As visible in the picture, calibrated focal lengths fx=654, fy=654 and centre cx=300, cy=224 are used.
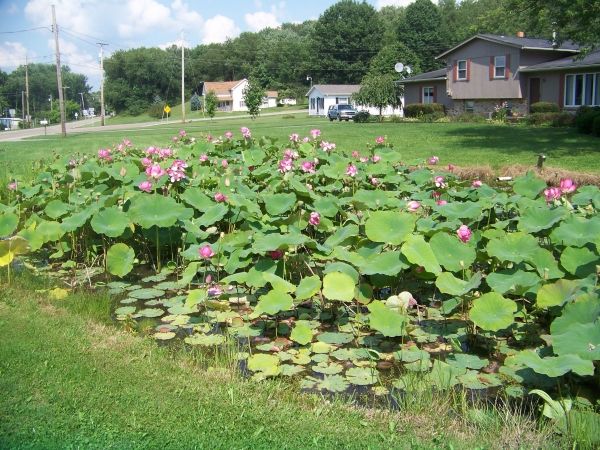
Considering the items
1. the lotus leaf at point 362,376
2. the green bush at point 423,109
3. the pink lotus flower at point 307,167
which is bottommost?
the lotus leaf at point 362,376

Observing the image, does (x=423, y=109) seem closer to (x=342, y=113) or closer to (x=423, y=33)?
(x=342, y=113)

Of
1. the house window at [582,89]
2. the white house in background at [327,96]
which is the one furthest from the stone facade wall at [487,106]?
the white house in background at [327,96]

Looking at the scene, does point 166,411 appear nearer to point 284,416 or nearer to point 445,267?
point 284,416

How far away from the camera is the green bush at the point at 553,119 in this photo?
23373 millimetres

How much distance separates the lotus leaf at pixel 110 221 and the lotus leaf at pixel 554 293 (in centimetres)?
319

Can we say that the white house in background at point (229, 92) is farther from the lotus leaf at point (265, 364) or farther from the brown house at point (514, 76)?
the lotus leaf at point (265, 364)

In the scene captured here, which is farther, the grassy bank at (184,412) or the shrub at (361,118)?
the shrub at (361,118)

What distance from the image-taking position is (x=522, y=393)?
320 centimetres

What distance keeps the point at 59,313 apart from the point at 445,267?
253cm

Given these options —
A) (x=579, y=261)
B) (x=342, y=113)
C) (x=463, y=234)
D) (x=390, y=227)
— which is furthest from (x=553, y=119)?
(x=579, y=261)

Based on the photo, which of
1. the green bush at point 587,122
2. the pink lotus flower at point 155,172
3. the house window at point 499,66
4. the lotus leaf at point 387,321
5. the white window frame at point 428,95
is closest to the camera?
the lotus leaf at point 387,321

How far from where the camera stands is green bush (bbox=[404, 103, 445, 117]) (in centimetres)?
3494

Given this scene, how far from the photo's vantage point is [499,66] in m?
32.4

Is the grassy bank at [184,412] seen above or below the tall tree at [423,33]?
below
